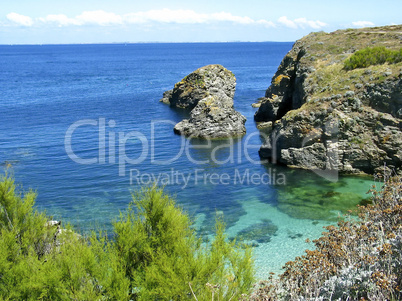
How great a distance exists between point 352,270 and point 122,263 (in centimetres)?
846

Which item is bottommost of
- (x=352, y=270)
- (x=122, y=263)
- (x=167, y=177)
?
→ (x=167, y=177)

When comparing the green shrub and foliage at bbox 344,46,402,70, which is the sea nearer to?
the green shrub

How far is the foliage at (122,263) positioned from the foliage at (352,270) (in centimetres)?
193

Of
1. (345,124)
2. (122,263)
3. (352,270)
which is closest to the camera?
(352,270)

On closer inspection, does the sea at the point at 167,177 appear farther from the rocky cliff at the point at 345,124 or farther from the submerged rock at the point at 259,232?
the rocky cliff at the point at 345,124

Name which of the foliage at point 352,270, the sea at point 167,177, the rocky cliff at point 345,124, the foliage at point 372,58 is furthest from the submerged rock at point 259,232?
the foliage at point 372,58

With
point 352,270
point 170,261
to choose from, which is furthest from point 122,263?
point 352,270

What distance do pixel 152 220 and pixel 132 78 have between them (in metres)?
110

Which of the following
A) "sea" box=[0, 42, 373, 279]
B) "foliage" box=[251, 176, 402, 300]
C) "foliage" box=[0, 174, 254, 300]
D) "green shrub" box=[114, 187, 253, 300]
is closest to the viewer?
"foliage" box=[251, 176, 402, 300]

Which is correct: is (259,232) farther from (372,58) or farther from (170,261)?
(372,58)

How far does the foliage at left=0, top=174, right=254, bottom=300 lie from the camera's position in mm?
14031

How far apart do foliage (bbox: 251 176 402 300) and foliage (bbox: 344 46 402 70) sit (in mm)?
25759

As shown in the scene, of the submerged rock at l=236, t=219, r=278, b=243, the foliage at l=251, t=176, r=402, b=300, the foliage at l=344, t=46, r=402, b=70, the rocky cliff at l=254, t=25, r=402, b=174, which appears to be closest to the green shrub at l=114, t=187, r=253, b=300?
the foliage at l=251, t=176, r=402, b=300

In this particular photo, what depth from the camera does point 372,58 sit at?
129 feet
